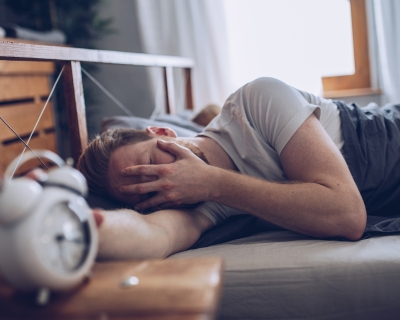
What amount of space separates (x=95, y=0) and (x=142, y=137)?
2.41 metres

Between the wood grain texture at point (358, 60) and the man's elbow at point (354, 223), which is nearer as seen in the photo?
the man's elbow at point (354, 223)

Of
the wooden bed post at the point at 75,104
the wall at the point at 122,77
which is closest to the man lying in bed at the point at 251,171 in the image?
the wooden bed post at the point at 75,104

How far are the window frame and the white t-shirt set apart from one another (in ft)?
6.41

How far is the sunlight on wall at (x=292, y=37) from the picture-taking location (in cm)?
296

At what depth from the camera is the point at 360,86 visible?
317 cm

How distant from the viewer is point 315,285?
86cm

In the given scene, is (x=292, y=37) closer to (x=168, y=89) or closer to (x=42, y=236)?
(x=168, y=89)

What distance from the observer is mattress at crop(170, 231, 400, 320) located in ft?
2.78

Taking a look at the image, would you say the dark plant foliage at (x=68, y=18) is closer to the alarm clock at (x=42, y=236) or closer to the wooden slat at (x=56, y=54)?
the wooden slat at (x=56, y=54)

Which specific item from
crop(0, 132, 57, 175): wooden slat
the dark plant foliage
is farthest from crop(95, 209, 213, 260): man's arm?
the dark plant foliage

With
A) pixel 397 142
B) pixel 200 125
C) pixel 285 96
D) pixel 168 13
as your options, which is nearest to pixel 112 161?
pixel 285 96

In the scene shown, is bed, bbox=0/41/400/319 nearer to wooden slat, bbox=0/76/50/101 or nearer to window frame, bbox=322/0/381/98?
wooden slat, bbox=0/76/50/101

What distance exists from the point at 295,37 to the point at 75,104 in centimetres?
206

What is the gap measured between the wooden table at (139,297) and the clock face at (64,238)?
0.12ft
